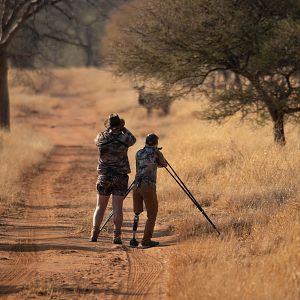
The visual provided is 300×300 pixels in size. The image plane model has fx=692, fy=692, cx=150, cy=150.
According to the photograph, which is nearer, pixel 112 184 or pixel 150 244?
pixel 150 244

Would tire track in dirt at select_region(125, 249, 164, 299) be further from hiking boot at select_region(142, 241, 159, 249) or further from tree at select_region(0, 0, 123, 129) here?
tree at select_region(0, 0, 123, 129)

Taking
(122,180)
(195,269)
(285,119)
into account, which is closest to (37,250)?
(122,180)

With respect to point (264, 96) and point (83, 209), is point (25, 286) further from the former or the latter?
point (264, 96)

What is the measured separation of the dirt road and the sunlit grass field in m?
0.36

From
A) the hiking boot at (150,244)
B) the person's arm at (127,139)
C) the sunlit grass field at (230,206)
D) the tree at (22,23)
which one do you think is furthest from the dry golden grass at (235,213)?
the tree at (22,23)

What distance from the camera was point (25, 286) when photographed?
6.74 metres

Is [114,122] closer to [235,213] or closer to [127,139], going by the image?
[127,139]

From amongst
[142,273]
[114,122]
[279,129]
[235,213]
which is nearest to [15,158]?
[279,129]

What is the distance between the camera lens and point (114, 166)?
912 centimetres

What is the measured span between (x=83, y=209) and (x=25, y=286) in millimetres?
5282

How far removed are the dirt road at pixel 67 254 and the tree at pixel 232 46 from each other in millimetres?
3651

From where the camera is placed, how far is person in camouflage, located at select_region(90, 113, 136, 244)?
29.7ft

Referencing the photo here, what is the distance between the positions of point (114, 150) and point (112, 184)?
45 centimetres

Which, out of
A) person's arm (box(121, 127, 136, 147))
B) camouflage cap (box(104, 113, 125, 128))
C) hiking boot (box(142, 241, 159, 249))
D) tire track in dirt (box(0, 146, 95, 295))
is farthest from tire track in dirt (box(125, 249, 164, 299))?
camouflage cap (box(104, 113, 125, 128))
